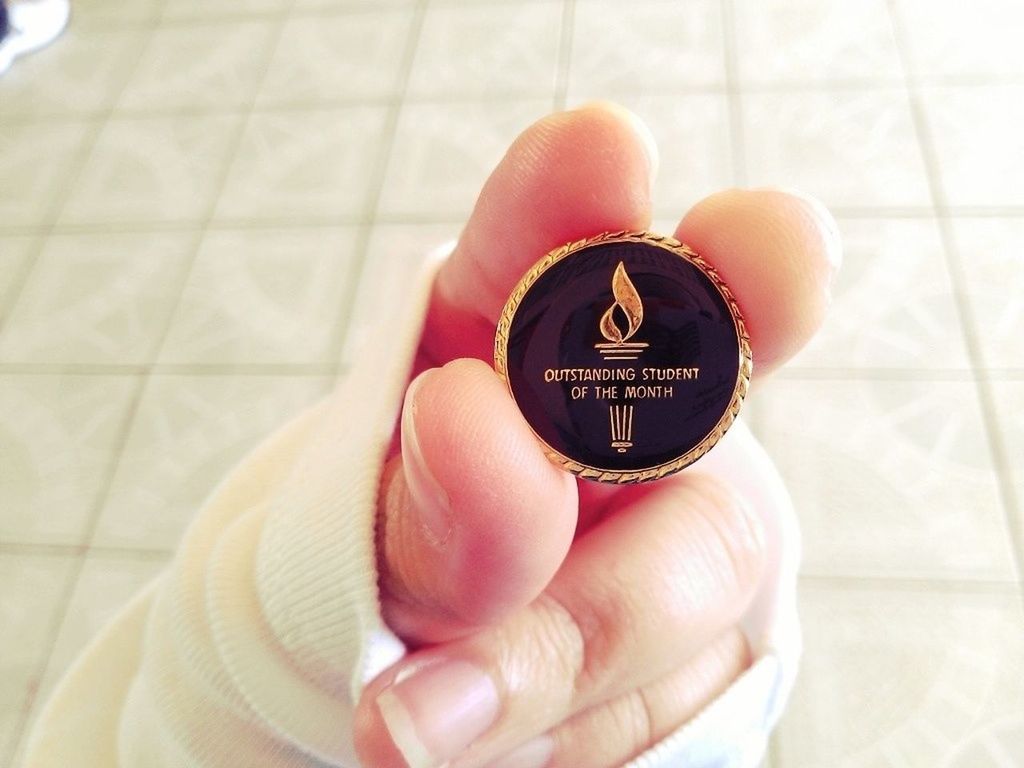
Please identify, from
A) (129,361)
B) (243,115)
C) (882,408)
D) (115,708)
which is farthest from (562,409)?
(243,115)

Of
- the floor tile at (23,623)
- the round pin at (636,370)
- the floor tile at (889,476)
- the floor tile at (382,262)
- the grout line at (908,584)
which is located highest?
the round pin at (636,370)

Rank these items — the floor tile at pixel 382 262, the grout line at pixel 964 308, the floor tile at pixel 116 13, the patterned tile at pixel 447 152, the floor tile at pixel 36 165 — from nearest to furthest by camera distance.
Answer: the grout line at pixel 964 308
the floor tile at pixel 382 262
the patterned tile at pixel 447 152
the floor tile at pixel 36 165
the floor tile at pixel 116 13

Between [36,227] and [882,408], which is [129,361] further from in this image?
[882,408]

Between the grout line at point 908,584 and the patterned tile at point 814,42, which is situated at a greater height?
the patterned tile at point 814,42

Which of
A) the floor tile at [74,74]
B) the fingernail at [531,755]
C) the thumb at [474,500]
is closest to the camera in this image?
the thumb at [474,500]

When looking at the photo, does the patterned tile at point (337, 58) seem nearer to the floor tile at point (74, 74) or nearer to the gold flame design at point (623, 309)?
the floor tile at point (74, 74)

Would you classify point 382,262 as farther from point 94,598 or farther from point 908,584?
point 908,584

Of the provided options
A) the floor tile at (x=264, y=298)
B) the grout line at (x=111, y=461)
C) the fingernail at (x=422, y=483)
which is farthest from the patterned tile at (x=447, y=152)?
the fingernail at (x=422, y=483)
